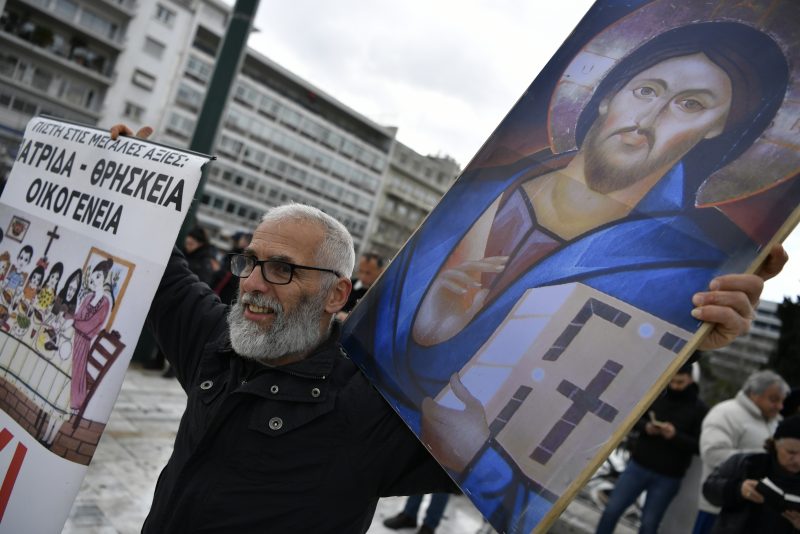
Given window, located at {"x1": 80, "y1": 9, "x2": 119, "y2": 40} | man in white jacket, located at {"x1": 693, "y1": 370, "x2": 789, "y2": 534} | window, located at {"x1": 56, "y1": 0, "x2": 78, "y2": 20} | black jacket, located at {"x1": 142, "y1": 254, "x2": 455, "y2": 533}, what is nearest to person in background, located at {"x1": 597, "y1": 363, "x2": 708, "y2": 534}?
man in white jacket, located at {"x1": 693, "y1": 370, "x2": 789, "y2": 534}

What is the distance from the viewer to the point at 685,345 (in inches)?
43.2

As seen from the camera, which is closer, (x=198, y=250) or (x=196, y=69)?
(x=198, y=250)

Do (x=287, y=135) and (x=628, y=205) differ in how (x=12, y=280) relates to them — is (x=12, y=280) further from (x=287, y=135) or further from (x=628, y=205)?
(x=287, y=135)

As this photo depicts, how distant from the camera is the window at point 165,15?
134 ft

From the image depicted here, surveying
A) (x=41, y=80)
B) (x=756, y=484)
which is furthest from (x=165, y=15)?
(x=756, y=484)

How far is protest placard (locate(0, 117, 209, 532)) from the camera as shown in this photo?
1854 millimetres

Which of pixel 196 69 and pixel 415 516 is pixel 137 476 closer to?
A: pixel 415 516

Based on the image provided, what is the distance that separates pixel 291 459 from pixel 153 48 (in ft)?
150

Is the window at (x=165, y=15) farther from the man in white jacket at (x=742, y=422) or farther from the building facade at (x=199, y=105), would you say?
A: the man in white jacket at (x=742, y=422)

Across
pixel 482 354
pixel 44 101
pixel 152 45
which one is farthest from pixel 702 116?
pixel 152 45

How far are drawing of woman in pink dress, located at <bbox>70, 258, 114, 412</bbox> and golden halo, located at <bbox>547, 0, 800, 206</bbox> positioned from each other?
58.1 inches

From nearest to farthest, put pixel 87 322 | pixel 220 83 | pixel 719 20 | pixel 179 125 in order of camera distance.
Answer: pixel 719 20 → pixel 87 322 → pixel 220 83 → pixel 179 125

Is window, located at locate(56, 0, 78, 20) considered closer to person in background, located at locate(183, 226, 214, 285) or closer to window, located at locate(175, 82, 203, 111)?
window, located at locate(175, 82, 203, 111)

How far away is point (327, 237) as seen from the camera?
1.81 m
